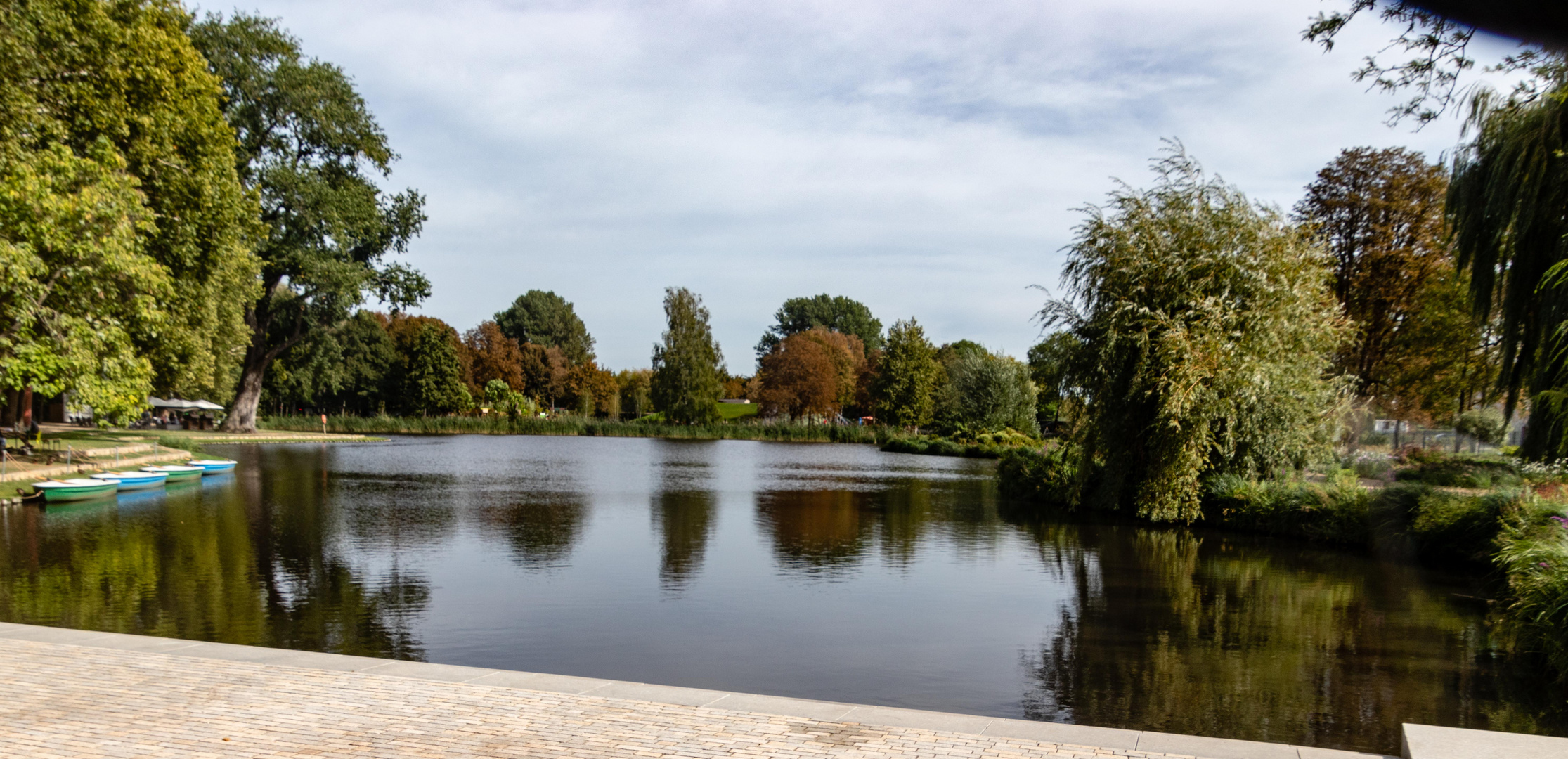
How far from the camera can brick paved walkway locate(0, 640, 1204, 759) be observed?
484 cm

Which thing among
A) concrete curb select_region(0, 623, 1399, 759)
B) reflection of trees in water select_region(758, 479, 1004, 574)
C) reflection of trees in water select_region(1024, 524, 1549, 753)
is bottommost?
reflection of trees in water select_region(1024, 524, 1549, 753)

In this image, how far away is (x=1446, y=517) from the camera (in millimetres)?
15008

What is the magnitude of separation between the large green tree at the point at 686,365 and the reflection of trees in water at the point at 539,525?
46.6m

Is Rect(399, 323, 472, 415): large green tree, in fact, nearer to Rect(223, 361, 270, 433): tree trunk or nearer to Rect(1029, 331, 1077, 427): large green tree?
Rect(223, 361, 270, 433): tree trunk

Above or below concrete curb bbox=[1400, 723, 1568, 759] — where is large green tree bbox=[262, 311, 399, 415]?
above

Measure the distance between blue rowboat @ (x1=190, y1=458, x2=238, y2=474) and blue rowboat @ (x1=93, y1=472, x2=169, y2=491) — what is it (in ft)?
8.15

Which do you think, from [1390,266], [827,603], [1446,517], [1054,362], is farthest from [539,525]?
[1390,266]

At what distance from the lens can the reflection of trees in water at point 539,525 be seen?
14422 millimetres

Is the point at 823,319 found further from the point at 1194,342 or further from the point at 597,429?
the point at 1194,342

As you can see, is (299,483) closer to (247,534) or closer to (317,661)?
(247,534)

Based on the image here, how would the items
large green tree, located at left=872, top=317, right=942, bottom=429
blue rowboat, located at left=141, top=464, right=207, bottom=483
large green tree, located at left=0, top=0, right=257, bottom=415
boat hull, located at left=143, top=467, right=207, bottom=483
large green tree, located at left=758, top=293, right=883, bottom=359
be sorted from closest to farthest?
large green tree, located at left=0, top=0, right=257, bottom=415 → boat hull, located at left=143, top=467, right=207, bottom=483 → blue rowboat, located at left=141, top=464, right=207, bottom=483 → large green tree, located at left=872, top=317, right=942, bottom=429 → large green tree, located at left=758, top=293, right=883, bottom=359

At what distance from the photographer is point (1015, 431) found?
5225cm

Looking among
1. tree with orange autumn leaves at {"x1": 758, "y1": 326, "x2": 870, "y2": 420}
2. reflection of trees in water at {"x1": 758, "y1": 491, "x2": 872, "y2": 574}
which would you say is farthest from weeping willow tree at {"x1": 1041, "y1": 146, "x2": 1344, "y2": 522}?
tree with orange autumn leaves at {"x1": 758, "y1": 326, "x2": 870, "y2": 420}

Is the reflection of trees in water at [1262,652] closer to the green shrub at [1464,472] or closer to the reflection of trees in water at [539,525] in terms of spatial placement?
the green shrub at [1464,472]
